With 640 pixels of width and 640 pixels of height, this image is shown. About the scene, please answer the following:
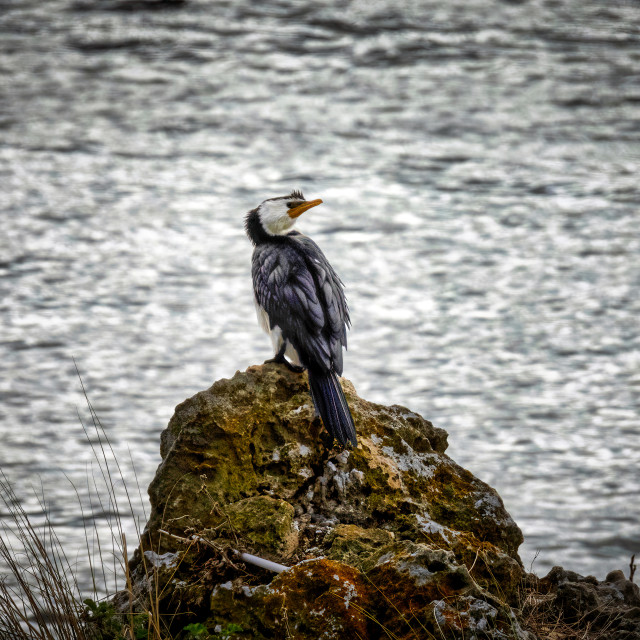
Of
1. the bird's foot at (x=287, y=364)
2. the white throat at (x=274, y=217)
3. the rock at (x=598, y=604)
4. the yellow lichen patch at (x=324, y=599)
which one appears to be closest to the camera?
the yellow lichen patch at (x=324, y=599)

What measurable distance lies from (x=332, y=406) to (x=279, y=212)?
1.82 m

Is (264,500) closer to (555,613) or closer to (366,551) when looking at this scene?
(366,551)

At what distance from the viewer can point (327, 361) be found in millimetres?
4465

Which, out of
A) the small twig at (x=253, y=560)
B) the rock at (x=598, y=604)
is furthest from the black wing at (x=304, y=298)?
the rock at (x=598, y=604)

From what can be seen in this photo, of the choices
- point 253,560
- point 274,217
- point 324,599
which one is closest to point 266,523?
point 253,560

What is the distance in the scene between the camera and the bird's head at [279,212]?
561cm

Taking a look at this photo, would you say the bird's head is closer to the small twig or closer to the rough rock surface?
the rough rock surface

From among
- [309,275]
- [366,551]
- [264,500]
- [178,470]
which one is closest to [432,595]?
[366,551]

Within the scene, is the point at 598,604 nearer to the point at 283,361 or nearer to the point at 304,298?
the point at 283,361

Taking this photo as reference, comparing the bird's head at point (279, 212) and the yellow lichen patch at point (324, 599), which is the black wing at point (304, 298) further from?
the yellow lichen patch at point (324, 599)

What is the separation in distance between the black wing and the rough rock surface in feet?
0.74

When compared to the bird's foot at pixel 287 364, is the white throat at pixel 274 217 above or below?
above

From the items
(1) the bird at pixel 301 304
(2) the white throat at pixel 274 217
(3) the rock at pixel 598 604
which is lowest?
(3) the rock at pixel 598 604

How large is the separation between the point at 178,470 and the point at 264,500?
1.54ft
